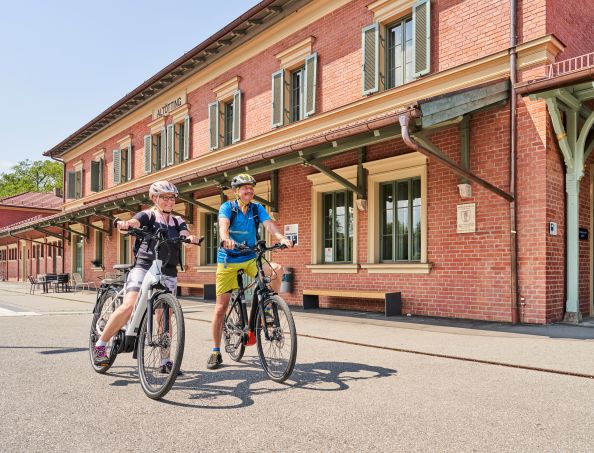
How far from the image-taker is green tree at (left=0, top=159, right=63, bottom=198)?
227 ft

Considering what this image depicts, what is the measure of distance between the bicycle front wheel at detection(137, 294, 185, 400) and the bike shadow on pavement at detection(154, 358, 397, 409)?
17 cm

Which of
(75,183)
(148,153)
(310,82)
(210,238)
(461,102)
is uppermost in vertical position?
(310,82)

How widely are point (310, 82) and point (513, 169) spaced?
6034 millimetres

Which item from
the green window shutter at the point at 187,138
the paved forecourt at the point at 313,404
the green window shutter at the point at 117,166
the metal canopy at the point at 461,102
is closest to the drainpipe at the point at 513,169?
the metal canopy at the point at 461,102

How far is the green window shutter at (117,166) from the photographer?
2402 cm

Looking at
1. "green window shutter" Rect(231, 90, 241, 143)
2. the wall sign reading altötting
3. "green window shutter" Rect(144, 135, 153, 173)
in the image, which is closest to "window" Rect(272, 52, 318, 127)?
"green window shutter" Rect(231, 90, 241, 143)

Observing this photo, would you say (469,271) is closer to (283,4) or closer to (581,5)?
(581,5)

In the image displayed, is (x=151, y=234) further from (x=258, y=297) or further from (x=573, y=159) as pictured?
(x=573, y=159)

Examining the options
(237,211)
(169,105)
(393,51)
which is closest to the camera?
(237,211)

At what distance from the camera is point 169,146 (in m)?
20.1

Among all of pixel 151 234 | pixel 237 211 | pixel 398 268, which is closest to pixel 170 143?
pixel 398 268

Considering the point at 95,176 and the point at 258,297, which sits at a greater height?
the point at 95,176

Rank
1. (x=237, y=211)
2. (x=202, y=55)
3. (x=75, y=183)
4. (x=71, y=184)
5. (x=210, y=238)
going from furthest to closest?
(x=71, y=184)
(x=75, y=183)
(x=210, y=238)
(x=202, y=55)
(x=237, y=211)

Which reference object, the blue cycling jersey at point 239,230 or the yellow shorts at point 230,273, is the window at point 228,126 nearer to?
the blue cycling jersey at point 239,230
